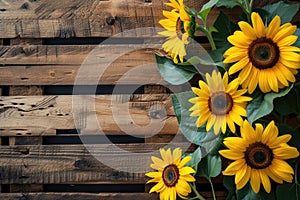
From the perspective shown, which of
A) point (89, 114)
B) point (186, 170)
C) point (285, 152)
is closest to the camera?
point (285, 152)

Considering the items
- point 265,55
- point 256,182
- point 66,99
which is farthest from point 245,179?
point 66,99

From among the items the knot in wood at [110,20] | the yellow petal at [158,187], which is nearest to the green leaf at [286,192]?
the yellow petal at [158,187]

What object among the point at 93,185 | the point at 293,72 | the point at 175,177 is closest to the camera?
→ the point at 293,72

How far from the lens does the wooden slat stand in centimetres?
110

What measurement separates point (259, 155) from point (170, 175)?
20 cm

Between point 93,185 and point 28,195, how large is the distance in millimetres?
144

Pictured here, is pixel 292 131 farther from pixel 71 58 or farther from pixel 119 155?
pixel 71 58

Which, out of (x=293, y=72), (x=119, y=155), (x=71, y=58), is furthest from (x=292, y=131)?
(x=71, y=58)

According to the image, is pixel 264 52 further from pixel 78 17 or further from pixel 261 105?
pixel 78 17

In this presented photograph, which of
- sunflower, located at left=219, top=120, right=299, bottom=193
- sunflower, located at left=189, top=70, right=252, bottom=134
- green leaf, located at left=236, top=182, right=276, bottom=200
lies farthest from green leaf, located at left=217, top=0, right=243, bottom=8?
green leaf, located at left=236, top=182, right=276, bottom=200

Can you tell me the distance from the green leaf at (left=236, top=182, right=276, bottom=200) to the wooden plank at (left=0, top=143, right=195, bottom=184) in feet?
0.55

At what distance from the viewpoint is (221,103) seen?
0.93 meters

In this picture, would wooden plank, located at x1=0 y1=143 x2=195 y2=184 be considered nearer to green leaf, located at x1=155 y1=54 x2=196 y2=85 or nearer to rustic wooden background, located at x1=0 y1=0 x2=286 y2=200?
rustic wooden background, located at x1=0 y1=0 x2=286 y2=200

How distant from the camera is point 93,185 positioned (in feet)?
3.57
